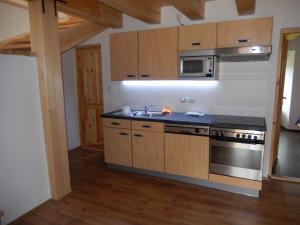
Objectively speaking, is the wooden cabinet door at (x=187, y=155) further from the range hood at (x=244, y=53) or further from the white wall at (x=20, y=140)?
the white wall at (x=20, y=140)

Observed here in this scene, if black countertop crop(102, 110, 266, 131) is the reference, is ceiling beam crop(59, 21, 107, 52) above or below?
above

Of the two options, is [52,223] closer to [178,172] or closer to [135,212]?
[135,212]

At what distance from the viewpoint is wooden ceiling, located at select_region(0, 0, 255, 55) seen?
2.72 m

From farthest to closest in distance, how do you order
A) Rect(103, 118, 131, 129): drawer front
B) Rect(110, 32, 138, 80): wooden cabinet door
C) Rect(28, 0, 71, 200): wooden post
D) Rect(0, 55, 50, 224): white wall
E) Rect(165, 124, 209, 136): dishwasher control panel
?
Rect(110, 32, 138, 80): wooden cabinet door < Rect(103, 118, 131, 129): drawer front < Rect(165, 124, 209, 136): dishwasher control panel < Rect(28, 0, 71, 200): wooden post < Rect(0, 55, 50, 224): white wall

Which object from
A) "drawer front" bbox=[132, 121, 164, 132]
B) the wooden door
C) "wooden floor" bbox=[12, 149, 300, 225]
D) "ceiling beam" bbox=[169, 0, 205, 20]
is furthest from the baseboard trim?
"ceiling beam" bbox=[169, 0, 205, 20]

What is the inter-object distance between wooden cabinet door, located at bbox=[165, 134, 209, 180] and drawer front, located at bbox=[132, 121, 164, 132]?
0.16m

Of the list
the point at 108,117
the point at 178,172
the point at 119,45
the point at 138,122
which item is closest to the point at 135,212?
the point at 178,172

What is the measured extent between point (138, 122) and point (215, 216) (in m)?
1.67

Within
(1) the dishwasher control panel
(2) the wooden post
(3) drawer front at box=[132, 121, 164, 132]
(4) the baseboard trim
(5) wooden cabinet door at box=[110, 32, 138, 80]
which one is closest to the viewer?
(4) the baseboard trim

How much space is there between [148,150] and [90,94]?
2.09m

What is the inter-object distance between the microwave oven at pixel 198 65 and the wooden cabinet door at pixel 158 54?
128 millimetres

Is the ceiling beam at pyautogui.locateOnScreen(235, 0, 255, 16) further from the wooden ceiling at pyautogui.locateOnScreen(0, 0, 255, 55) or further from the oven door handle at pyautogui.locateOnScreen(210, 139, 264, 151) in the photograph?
the oven door handle at pyautogui.locateOnScreen(210, 139, 264, 151)

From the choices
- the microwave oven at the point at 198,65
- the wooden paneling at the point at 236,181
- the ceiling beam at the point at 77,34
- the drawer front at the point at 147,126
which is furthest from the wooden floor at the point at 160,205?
the ceiling beam at the point at 77,34

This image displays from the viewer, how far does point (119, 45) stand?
3777mm
